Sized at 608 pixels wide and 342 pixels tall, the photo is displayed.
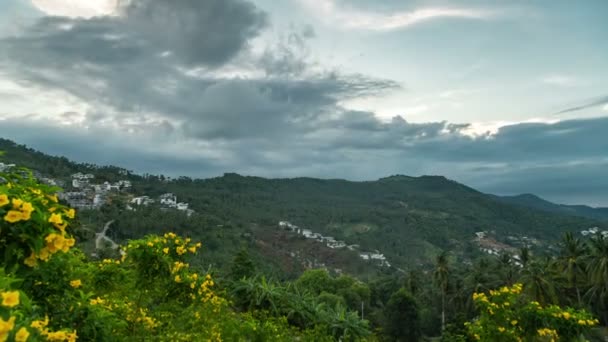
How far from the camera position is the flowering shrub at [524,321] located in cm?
1155

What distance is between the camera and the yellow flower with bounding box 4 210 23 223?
9.17ft

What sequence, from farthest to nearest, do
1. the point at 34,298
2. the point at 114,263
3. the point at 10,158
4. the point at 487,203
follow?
the point at 487,203 → the point at 10,158 → the point at 114,263 → the point at 34,298

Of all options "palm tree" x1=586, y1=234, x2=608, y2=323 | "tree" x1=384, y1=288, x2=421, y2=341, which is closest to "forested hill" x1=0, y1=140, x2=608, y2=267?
"tree" x1=384, y1=288, x2=421, y2=341

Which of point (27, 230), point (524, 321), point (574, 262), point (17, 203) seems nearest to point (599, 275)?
point (574, 262)

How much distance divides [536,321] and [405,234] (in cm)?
13512

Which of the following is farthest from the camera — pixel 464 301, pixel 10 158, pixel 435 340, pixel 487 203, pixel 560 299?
pixel 487 203

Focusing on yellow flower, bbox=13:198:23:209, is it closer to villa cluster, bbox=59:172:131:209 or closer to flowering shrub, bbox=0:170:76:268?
flowering shrub, bbox=0:170:76:268

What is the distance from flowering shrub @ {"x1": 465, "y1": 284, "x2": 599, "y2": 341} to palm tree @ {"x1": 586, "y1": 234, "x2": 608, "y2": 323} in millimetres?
20555

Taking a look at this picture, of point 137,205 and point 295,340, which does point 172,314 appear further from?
point 137,205

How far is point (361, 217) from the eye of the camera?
161m

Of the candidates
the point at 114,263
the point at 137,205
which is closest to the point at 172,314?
the point at 114,263

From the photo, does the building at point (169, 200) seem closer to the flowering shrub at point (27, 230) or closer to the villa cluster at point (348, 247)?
the villa cluster at point (348, 247)

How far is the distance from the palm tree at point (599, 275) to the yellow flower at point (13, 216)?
110 ft

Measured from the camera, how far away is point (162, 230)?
71562 millimetres
